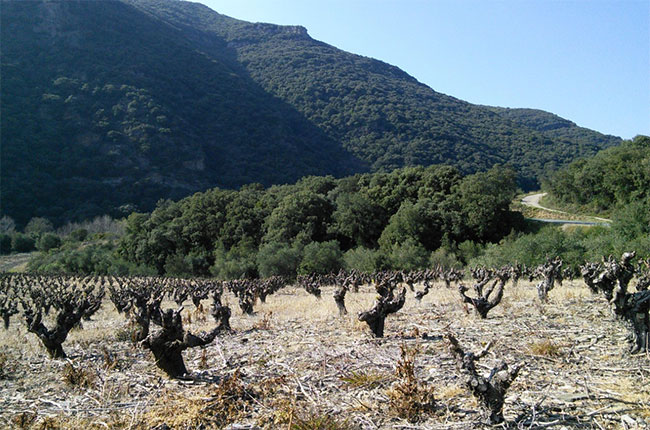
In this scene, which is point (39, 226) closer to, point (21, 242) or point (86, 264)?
point (21, 242)

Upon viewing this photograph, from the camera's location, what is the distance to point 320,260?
144 feet

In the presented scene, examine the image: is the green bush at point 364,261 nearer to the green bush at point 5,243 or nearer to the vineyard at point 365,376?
the vineyard at point 365,376

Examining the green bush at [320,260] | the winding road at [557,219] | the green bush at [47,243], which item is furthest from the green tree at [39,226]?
the winding road at [557,219]

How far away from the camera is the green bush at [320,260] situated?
43594mm

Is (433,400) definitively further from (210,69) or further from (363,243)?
(210,69)

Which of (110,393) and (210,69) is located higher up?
(210,69)

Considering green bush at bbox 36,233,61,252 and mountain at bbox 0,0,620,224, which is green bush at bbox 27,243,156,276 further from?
mountain at bbox 0,0,620,224

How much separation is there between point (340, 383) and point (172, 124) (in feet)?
388

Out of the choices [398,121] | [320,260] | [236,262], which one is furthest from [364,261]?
[398,121]

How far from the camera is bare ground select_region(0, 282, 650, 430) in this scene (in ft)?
15.6

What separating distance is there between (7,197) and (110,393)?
3690 inches

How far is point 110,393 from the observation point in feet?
19.5

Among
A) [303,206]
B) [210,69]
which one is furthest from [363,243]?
[210,69]

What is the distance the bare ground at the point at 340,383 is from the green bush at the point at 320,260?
34019 millimetres
